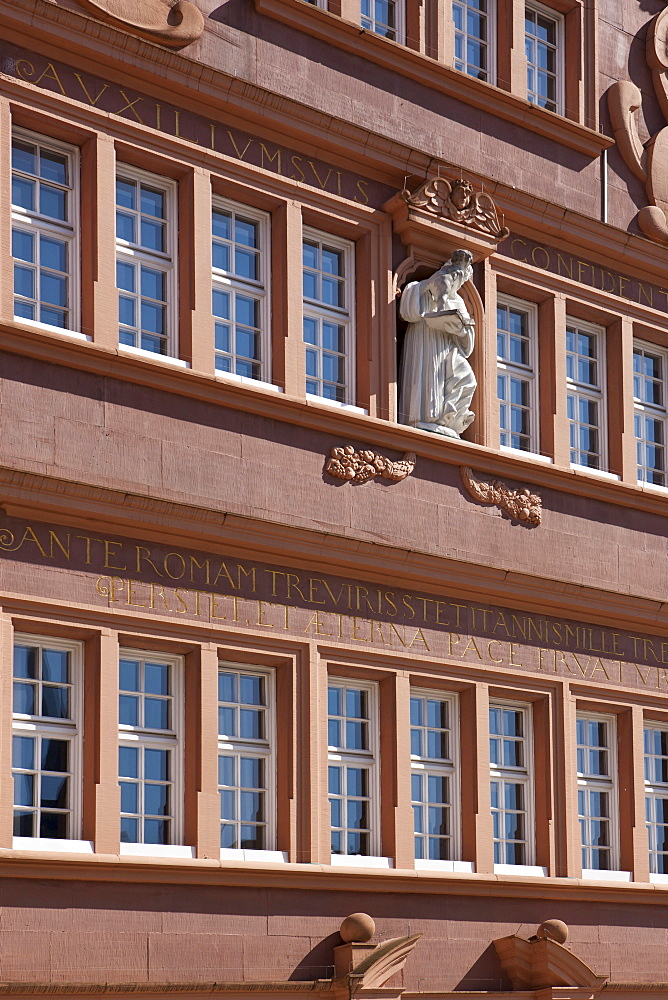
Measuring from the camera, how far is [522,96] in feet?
67.1

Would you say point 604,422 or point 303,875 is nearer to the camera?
point 303,875

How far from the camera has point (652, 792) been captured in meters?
20.4

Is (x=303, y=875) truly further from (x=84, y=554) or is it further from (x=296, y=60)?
(x=296, y=60)

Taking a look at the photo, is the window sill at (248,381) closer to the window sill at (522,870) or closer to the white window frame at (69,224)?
the white window frame at (69,224)

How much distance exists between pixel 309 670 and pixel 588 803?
404 centimetres

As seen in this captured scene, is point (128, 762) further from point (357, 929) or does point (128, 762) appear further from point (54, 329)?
point (54, 329)

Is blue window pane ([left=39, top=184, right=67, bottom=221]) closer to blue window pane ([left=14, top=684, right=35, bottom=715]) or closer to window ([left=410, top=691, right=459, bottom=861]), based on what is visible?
blue window pane ([left=14, top=684, right=35, bottom=715])

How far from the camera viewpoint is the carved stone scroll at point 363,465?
695 inches

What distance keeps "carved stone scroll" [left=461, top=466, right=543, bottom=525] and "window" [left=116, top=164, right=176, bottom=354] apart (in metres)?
3.36

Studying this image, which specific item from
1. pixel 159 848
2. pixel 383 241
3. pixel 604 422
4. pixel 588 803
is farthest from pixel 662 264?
pixel 159 848

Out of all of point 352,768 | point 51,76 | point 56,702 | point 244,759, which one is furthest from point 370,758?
point 51,76

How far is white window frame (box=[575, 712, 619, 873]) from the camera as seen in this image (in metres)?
19.6

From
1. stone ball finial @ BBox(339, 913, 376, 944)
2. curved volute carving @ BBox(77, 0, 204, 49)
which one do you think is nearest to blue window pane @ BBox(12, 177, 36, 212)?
curved volute carving @ BBox(77, 0, 204, 49)

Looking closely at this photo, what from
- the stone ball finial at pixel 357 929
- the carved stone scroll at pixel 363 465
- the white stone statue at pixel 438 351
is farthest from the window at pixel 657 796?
the stone ball finial at pixel 357 929
